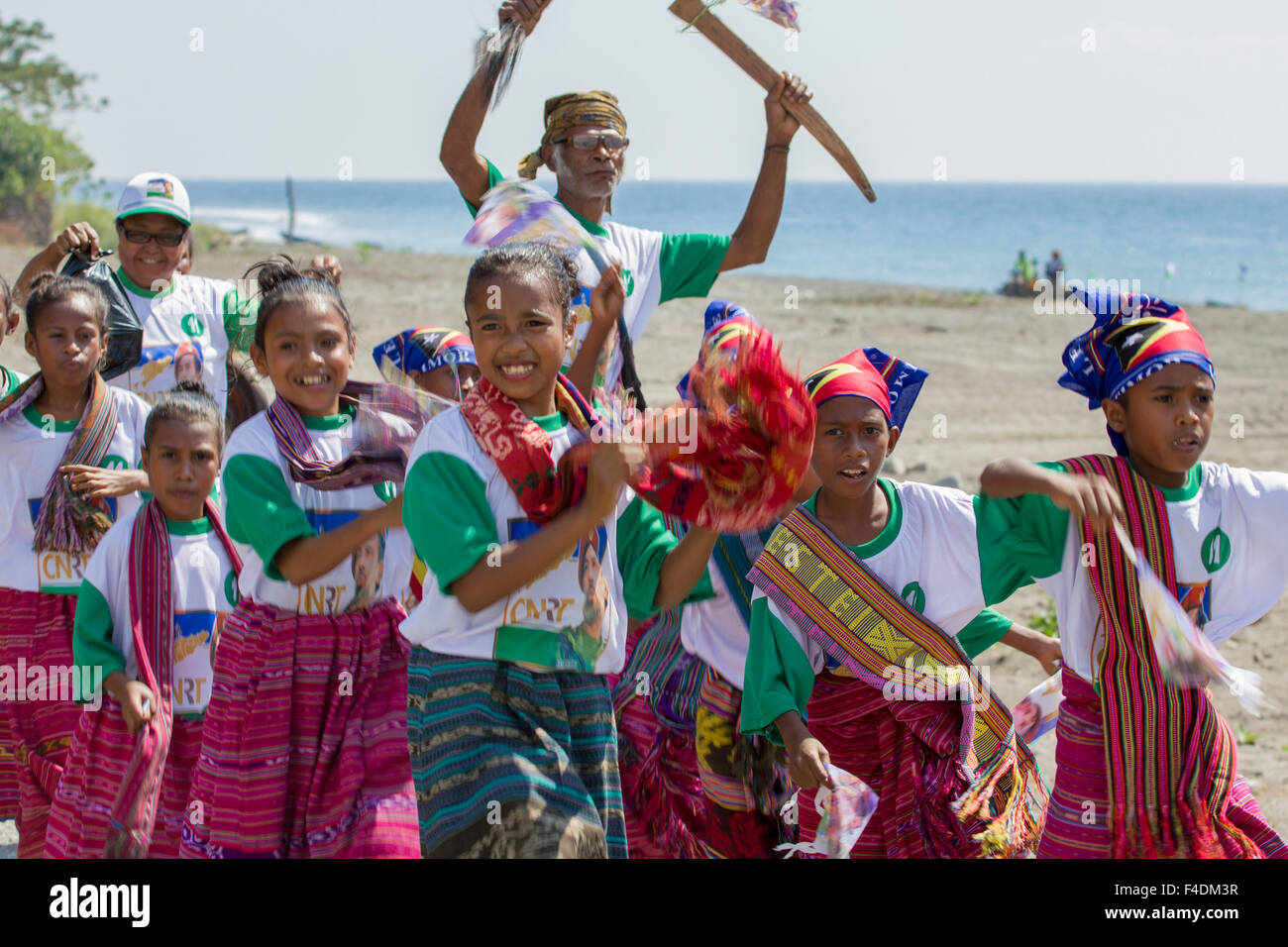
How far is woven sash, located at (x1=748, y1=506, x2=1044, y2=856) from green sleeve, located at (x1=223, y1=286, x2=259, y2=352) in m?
1.77

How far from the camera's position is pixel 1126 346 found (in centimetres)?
381

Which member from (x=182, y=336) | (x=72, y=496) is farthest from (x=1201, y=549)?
(x=182, y=336)

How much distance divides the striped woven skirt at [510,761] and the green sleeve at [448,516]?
0.75ft

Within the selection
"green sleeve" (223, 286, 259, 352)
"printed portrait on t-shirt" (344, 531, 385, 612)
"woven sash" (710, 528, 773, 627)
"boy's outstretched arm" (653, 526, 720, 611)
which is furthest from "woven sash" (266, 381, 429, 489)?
"woven sash" (710, 528, 773, 627)

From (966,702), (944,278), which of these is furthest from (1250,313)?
(966,702)

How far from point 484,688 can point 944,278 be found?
46.9 meters

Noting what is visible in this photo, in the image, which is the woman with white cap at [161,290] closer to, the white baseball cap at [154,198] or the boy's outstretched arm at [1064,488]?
the white baseball cap at [154,198]

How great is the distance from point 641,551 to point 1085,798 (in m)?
1.30

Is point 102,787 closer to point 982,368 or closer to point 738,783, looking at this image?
point 738,783

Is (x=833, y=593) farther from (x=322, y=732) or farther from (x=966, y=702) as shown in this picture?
(x=322, y=732)

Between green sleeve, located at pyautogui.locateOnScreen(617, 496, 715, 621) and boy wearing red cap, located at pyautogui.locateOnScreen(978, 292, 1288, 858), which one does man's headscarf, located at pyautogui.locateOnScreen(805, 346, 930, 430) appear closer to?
boy wearing red cap, located at pyautogui.locateOnScreen(978, 292, 1288, 858)

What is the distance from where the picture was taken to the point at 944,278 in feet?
159

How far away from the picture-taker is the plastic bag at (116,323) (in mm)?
5473

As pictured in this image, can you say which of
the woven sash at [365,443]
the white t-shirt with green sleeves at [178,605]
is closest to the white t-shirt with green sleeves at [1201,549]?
the woven sash at [365,443]
